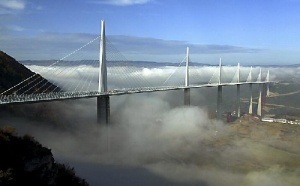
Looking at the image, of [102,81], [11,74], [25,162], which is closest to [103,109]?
[102,81]

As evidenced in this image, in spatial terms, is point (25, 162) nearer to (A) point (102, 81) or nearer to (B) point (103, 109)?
(A) point (102, 81)

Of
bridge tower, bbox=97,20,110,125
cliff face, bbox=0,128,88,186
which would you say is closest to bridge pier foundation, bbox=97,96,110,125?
bridge tower, bbox=97,20,110,125

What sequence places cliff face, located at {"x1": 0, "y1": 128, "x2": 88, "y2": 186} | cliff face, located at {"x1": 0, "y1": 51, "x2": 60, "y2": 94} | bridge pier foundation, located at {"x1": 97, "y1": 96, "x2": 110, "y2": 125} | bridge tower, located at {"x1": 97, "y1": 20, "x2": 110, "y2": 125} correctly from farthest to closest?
cliff face, located at {"x1": 0, "y1": 51, "x2": 60, "y2": 94} < bridge pier foundation, located at {"x1": 97, "y1": 96, "x2": 110, "y2": 125} < bridge tower, located at {"x1": 97, "y1": 20, "x2": 110, "y2": 125} < cliff face, located at {"x1": 0, "y1": 128, "x2": 88, "y2": 186}

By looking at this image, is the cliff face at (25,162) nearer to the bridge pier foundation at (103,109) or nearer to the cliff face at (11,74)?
the bridge pier foundation at (103,109)

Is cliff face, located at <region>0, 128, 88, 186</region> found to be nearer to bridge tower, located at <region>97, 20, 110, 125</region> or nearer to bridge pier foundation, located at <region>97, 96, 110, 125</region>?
bridge tower, located at <region>97, 20, 110, 125</region>

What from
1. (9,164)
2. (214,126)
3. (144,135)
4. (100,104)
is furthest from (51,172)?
(214,126)
